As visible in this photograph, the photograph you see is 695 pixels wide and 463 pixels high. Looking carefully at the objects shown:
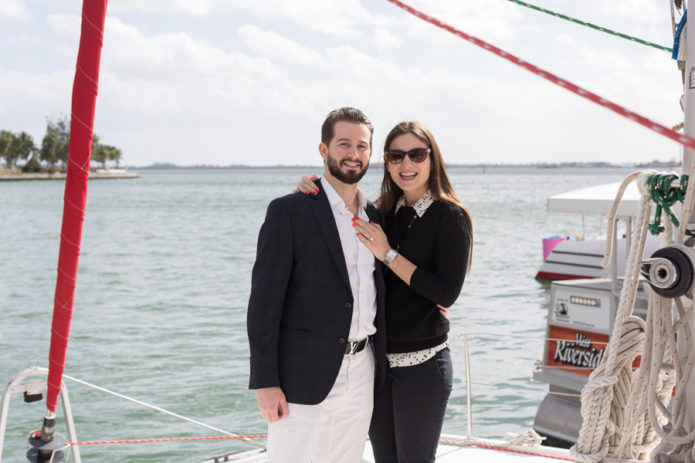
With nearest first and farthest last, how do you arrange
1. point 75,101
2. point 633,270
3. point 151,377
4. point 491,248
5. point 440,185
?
point 633,270 → point 75,101 → point 440,185 → point 151,377 → point 491,248

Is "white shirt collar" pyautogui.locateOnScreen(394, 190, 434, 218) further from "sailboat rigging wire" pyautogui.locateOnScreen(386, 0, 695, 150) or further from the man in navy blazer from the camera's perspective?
"sailboat rigging wire" pyautogui.locateOnScreen(386, 0, 695, 150)

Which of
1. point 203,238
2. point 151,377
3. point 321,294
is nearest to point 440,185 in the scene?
point 321,294

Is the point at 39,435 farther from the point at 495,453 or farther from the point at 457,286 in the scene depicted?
the point at 495,453

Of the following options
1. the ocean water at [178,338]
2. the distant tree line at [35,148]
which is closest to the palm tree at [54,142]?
the distant tree line at [35,148]

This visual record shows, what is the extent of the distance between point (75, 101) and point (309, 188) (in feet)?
2.73

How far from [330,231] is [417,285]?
0.36m

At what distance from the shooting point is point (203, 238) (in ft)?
111

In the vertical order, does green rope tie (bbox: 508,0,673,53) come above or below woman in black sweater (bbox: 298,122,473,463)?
above

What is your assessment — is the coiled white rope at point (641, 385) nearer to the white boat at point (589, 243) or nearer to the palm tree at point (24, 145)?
the white boat at point (589, 243)

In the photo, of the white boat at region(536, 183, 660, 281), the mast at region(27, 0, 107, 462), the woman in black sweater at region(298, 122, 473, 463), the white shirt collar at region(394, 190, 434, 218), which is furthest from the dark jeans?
the white boat at region(536, 183, 660, 281)

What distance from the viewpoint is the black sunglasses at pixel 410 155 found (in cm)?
255

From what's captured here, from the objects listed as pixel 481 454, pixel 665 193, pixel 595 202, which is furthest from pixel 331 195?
pixel 595 202

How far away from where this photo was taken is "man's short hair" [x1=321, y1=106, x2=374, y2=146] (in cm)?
246

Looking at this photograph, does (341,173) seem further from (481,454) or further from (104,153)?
(104,153)
